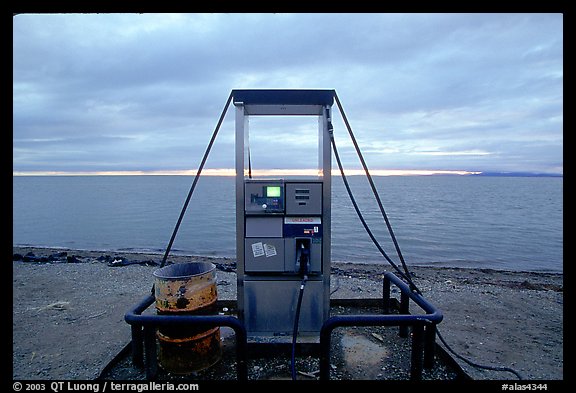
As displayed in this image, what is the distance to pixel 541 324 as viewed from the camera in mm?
5879

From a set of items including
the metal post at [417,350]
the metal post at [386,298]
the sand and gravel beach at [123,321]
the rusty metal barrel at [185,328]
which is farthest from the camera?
the metal post at [386,298]

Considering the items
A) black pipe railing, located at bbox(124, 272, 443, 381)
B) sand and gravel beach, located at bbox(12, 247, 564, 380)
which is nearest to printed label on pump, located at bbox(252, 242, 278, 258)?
black pipe railing, located at bbox(124, 272, 443, 381)

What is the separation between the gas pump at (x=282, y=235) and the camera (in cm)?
416

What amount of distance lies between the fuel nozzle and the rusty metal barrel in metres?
1.01

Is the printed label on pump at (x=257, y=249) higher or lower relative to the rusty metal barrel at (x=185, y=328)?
higher

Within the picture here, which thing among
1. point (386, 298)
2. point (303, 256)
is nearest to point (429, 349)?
point (386, 298)

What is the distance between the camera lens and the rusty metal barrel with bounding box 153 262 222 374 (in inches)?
149

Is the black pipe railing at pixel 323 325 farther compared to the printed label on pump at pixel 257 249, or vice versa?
the printed label on pump at pixel 257 249

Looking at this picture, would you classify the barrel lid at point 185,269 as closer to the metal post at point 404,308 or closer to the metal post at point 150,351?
the metal post at point 150,351

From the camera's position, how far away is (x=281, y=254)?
423 centimetres

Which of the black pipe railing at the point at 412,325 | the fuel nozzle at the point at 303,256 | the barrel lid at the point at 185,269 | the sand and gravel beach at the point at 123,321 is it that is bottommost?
the sand and gravel beach at the point at 123,321

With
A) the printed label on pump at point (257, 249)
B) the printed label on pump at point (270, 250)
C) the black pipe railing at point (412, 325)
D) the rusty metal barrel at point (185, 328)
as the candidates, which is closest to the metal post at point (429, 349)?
the black pipe railing at point (412, 325)
